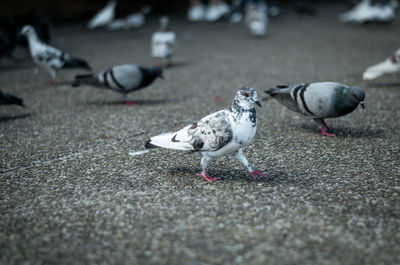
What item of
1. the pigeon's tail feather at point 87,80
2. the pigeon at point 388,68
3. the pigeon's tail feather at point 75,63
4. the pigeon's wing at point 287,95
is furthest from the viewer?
the pigeon's tail feather at point 75,63

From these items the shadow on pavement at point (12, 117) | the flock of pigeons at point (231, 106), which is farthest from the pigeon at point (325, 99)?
the shadow on pavement at point (12, 117)

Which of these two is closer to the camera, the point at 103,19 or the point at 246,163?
the point at 246,163

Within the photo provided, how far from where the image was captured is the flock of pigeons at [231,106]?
3299 millimetres

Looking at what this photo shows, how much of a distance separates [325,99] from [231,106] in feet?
4.98

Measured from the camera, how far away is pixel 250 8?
13727 mm

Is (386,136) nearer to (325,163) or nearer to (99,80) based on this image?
(325,163)

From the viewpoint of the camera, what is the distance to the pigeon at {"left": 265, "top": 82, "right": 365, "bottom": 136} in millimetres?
4392

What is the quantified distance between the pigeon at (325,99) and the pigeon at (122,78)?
252 cm

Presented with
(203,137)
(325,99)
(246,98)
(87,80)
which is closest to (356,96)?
(325,99)

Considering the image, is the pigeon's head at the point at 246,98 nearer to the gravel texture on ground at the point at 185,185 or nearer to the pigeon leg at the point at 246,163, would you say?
the pigeon leg at the point at 246,163

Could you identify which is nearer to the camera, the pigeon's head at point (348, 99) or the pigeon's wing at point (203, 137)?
the pigeon's wing at point (203, 137)

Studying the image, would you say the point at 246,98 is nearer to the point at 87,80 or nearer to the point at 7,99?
the point at 87,80

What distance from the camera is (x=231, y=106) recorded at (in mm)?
3424

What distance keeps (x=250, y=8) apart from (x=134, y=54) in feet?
16.3
